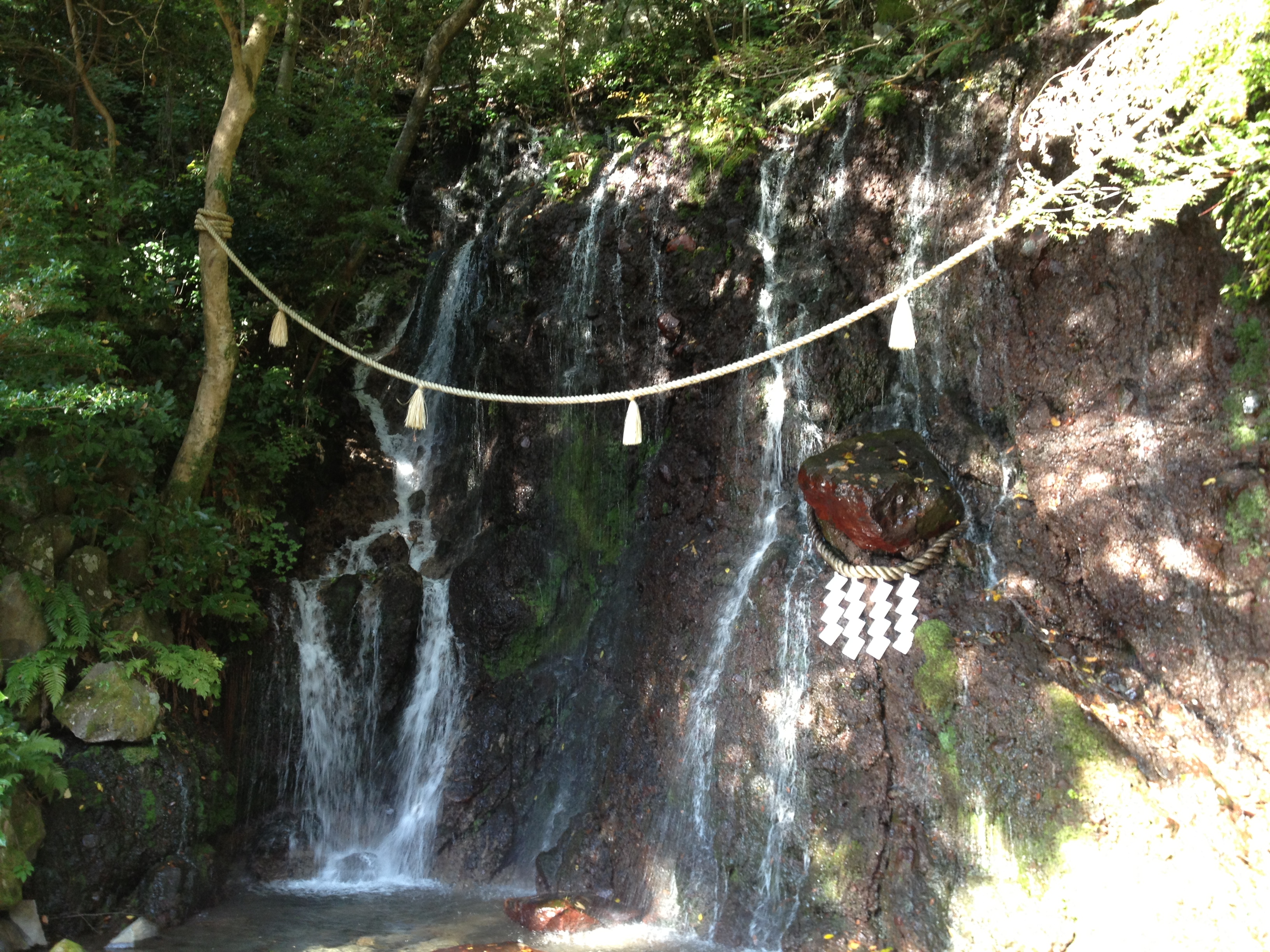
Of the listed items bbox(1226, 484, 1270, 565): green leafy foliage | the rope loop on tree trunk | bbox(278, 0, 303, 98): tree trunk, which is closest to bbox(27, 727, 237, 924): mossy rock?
the rope loop on tree trunk

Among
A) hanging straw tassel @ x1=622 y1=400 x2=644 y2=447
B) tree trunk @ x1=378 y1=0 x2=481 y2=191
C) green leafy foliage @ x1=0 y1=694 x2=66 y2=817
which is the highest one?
tree trunk @ x1=378 y1=0 x2=481 y2=191

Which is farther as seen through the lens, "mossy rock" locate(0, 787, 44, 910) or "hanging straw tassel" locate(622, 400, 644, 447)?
"hanging straw tassel" locate(622, 400, 644, 447)

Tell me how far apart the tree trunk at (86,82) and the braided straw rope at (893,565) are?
610cm

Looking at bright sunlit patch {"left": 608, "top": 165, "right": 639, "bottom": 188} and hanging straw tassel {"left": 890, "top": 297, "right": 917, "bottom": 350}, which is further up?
bright sunlit patch {"left": 608, "top": 165, "right": 639, "bottom": 188}

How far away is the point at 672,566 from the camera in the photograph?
7.05m

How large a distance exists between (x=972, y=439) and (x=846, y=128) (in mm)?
2773

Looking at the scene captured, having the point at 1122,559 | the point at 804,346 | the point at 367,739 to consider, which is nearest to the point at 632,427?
the point at 804,346

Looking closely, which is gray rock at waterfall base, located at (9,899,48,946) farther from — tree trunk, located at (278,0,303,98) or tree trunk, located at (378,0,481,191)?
tree trunk, located at (278,0,303,98)

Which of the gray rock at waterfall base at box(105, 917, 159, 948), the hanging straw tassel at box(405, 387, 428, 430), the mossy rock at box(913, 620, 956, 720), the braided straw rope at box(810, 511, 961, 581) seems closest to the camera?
the mossy rock at box(913, 620, 956, 720)

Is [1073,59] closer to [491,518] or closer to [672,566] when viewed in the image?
[672,566]

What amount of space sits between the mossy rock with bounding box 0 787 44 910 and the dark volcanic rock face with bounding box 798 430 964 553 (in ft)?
16.4

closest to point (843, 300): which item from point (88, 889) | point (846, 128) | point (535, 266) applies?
point (846, 128)

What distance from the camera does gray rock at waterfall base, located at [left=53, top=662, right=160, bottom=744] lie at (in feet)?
18.8

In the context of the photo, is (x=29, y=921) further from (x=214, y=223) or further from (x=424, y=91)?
(x=424, y=91)
